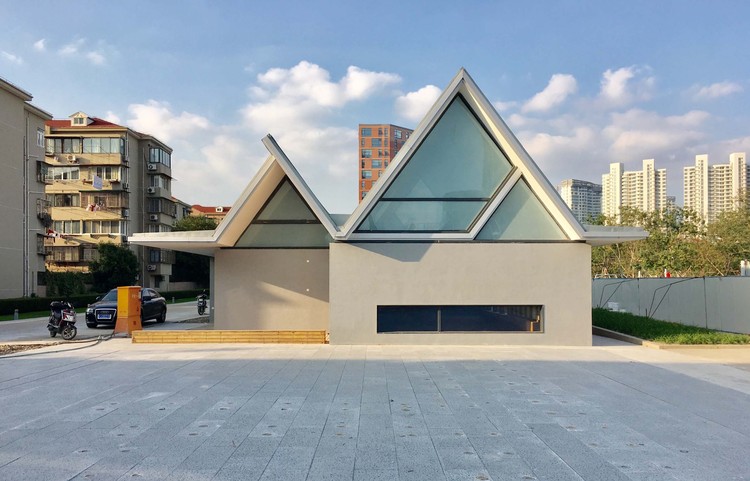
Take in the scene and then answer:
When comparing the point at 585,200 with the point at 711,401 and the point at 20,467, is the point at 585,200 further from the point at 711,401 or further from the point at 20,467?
the point at 20,467

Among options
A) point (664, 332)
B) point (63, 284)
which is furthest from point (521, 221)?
point (63, 284)

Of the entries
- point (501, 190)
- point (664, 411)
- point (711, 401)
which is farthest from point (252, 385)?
point (501, 190)

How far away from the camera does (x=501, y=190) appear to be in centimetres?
1573

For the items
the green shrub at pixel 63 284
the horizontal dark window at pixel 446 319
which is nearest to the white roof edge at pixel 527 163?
the horizontal dark window at pixel 446 319

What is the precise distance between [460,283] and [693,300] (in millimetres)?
12463

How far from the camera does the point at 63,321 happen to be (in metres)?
17.7

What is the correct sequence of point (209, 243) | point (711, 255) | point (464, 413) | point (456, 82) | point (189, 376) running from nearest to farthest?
point (464, 413) → point (189, 376) → point (456, 82) → point (209, 243) → point (711, 255)

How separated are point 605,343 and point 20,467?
16.1m

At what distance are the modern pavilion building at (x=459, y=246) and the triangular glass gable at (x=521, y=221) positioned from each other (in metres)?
0.03

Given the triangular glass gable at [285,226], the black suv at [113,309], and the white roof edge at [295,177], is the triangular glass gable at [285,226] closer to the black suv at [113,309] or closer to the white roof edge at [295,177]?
the white roof edge at [295,177]

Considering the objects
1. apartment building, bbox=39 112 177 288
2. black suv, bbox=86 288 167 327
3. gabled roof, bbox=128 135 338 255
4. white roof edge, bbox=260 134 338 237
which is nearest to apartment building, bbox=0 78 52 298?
apartment building, bbox=39 112 177 288

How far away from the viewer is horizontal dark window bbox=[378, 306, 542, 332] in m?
15.8

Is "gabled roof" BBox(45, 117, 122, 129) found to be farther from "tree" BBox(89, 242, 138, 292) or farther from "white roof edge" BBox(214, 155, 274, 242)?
"white roof edge" BBox(214, 155, 274, 242)

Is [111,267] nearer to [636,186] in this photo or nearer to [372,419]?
[372,419]
